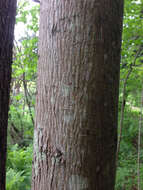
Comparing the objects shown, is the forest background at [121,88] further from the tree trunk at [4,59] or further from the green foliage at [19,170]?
the tree trunk at [4,59]

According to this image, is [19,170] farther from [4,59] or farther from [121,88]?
[4,59]

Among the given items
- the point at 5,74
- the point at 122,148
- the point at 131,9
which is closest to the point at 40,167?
the point at 5,74

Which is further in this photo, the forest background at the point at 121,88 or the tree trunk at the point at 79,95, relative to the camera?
the forest background at the point at 121,88

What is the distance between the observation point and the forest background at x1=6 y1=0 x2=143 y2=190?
3.42m

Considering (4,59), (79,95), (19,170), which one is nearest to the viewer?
(79,95)

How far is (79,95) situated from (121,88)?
16.4 ft

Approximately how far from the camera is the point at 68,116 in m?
0.88

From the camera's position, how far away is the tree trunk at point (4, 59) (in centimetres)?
186

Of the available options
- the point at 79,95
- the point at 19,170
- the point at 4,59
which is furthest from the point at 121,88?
the point at 79,95

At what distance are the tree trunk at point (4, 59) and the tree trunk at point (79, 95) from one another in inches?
44.7

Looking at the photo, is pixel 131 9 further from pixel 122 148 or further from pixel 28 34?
pixel 122 148

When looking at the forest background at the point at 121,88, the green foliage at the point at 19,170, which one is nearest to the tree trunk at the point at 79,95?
the forest background at the point at 121,88

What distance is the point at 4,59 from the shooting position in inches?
75.1

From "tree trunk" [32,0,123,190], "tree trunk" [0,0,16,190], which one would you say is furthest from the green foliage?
"tree trunk" [32,0,123,190]
